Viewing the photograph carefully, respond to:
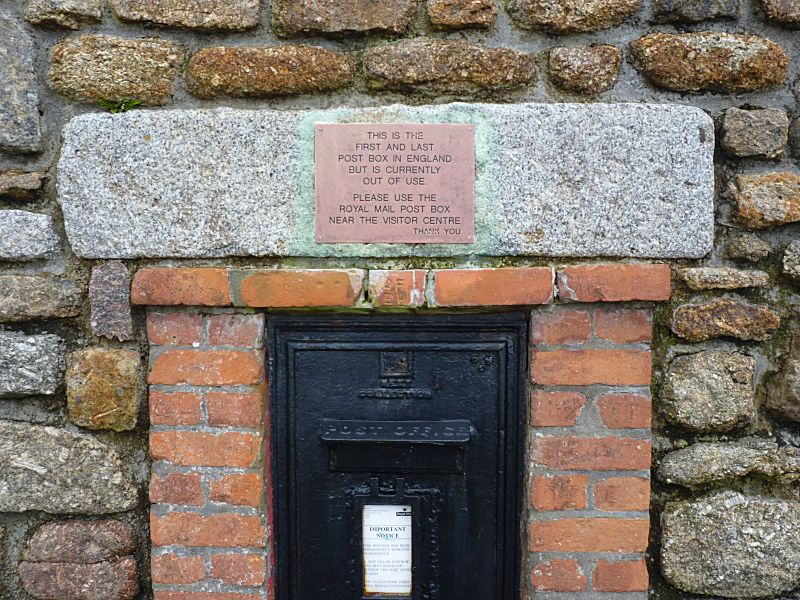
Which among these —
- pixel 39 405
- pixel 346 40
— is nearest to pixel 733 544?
pixel 346 40

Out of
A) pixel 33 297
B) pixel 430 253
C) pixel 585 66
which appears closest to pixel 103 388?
pixel 33 297

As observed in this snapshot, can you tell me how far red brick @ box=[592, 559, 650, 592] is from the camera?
1596mm

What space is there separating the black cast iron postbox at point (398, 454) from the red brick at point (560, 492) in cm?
9

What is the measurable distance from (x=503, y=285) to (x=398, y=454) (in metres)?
0.57

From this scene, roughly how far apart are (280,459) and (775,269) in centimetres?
150

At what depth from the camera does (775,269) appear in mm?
1589

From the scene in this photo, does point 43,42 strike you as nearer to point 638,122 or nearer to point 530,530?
point 638,122

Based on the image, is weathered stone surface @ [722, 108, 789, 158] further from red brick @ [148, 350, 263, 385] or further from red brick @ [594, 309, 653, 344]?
red brick @ [148, 350, 263, 385]

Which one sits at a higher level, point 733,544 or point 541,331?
point 541,331

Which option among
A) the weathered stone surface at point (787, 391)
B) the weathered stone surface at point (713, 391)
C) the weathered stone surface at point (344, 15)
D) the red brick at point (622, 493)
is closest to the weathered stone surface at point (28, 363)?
the weathered stone surface at point (344, 15)

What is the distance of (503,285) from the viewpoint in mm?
1543

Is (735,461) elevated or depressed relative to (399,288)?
depressed

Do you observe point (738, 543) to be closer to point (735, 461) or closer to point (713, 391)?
point (735, 461)

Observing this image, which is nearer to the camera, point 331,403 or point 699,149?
point 699,149
